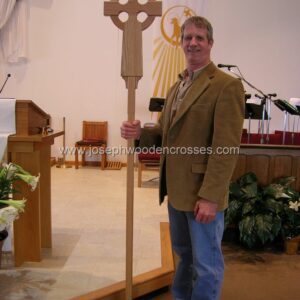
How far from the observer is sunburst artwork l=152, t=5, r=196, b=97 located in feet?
16.3

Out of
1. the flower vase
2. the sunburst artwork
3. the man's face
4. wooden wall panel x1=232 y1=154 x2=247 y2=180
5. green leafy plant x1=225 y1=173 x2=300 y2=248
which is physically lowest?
the flower vase

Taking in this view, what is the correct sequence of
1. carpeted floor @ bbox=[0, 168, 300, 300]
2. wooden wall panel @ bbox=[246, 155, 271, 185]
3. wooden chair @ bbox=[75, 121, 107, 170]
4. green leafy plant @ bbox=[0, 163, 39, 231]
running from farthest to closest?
wooden chair @ bbox=[75, 121, 107, 170], wooden wall panel @ bbox=[246, 155, 271, 185], carpeted floor @ bbox=[0, 168, 300, 300], green leafy plant @ bbox=[0, 163, 39, 231]

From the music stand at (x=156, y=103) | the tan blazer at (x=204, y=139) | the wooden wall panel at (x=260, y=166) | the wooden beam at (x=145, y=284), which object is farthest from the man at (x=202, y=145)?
the music stand at (x=156, y=103)

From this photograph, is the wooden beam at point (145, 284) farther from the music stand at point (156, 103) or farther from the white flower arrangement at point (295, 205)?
the music stand at point (156, 103)

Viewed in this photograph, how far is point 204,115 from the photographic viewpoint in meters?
1.25

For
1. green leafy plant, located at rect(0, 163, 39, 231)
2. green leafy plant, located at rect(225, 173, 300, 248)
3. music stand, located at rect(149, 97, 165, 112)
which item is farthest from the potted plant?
music stand, located at rect(149, 97, 165, 112)

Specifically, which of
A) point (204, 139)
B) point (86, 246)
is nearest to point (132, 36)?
point (204, 139)

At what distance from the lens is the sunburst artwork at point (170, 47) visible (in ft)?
16.3

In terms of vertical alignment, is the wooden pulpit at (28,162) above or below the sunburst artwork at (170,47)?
below

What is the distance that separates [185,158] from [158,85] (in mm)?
4004

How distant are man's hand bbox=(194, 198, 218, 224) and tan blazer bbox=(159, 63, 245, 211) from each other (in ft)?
0.09

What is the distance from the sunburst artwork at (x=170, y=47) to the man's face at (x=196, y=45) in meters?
3.80

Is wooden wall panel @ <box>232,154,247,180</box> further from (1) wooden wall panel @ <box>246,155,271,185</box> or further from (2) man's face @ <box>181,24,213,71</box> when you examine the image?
(2) man's face @ <box>181,24,213,71</box>

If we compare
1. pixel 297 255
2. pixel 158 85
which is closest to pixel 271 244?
pixel 297 255
